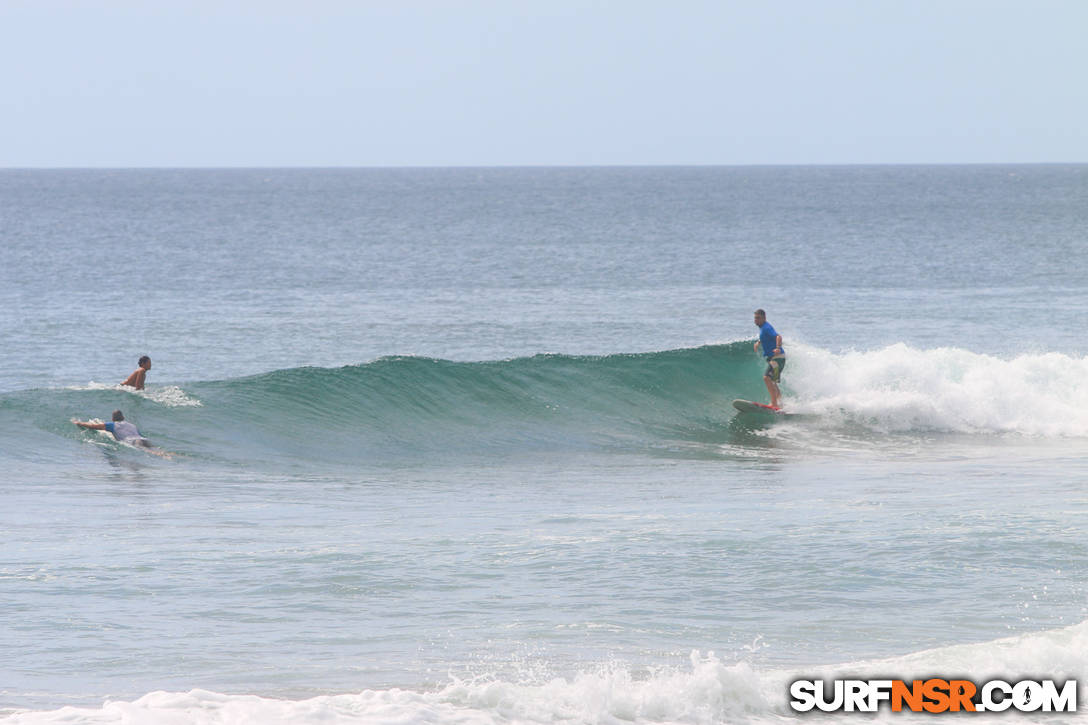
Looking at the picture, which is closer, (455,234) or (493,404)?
(493,404)

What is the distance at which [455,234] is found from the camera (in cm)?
7169

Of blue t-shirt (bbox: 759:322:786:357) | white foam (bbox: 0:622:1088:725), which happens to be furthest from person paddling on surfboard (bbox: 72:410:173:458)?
white foam (bbox: 0:622:1088:725)

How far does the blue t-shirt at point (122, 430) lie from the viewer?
54.8ft

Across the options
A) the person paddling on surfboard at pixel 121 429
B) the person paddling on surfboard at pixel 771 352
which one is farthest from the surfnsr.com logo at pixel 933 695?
the person paddling on surfboard at pixel 771 352

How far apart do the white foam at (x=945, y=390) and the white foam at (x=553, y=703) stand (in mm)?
12375

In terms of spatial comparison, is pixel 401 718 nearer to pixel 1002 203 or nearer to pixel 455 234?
pixel 455 234

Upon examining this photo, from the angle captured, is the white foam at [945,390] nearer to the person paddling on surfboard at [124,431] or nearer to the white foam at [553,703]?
the person paddling on surfboard at [124,431]

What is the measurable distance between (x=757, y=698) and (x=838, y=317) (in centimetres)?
2866

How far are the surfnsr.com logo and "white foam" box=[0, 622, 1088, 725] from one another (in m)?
0.10

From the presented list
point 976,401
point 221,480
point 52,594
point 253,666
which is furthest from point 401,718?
point 976,401

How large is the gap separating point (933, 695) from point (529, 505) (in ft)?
22.2

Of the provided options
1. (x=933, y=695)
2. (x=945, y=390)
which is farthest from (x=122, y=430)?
(x=945, y=390)

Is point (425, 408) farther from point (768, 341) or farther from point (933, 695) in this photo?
point (933, 695)

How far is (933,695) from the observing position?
7480 mm
